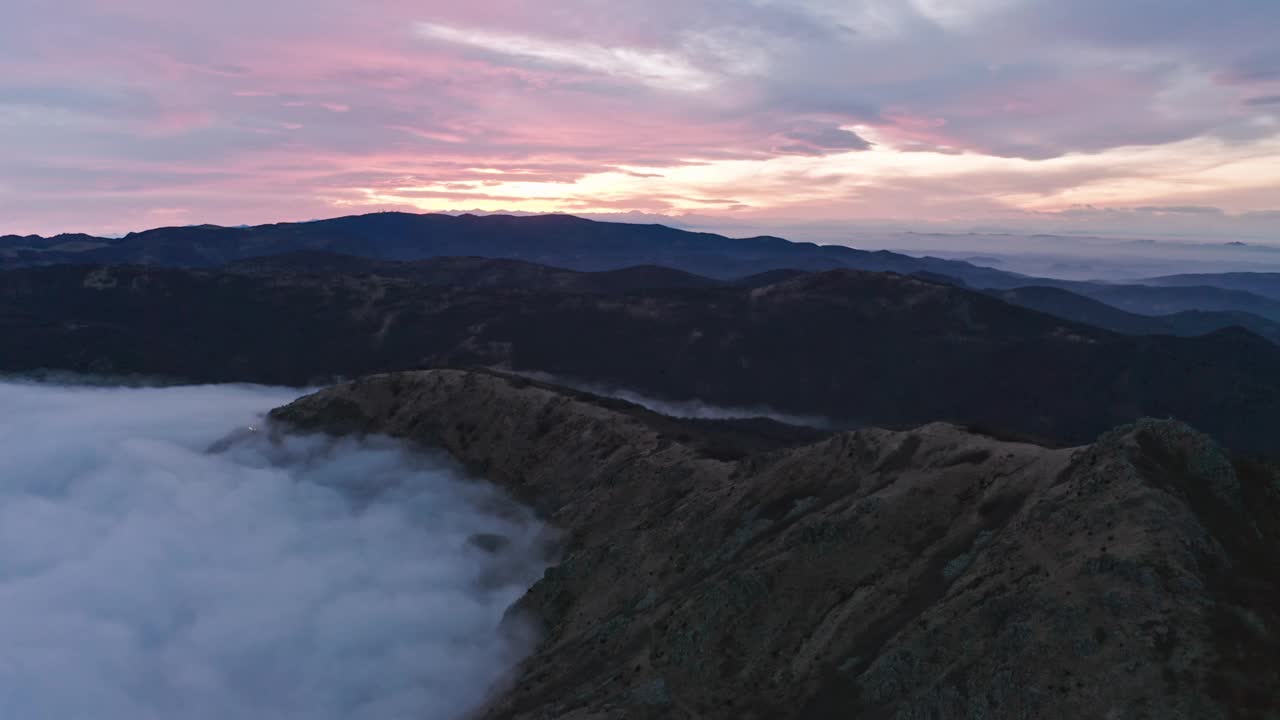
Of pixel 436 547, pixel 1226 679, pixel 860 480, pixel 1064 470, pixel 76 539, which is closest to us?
pixel 1226 679

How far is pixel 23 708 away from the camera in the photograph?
111 meters

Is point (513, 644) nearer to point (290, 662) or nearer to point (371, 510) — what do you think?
point (290, 662)

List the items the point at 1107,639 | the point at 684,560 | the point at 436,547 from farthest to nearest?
the point at 436,547
the point at 684,560
the point at 1107,639

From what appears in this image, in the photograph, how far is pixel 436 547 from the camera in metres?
131

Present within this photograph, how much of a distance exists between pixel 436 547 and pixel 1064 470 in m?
107

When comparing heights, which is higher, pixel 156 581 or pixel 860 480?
pixel 860 480

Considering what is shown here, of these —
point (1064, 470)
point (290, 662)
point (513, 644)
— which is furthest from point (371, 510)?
point (1064, 470)

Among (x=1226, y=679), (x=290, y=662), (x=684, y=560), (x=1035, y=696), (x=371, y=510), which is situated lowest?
(x=290, y=662)

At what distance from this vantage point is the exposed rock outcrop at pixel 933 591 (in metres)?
38.2

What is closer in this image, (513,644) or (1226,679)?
(1226,679)

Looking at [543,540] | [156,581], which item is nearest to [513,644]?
[543,540]

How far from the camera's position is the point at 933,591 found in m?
50.8

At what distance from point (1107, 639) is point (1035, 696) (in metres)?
4.99

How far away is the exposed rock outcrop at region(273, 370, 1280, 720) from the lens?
3816 centimetres
